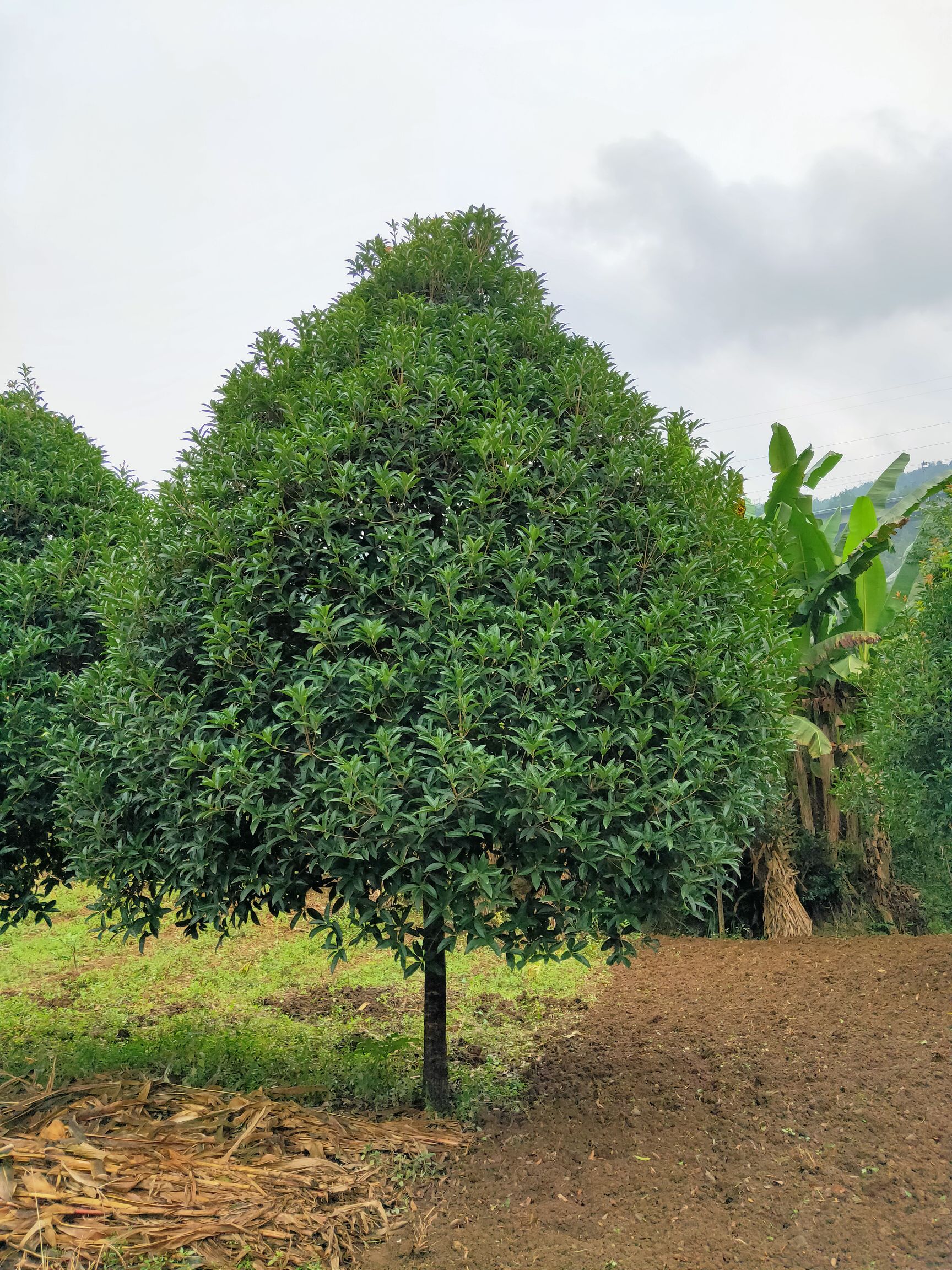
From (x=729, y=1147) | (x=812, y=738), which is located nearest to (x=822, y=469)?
(x=812, y=738)

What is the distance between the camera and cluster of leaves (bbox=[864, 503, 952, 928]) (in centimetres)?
809

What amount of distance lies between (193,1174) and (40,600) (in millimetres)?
3899

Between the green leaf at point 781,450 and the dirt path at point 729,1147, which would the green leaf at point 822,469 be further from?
the dirt path at point 729,1147

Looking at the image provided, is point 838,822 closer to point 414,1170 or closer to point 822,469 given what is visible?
point 822,469

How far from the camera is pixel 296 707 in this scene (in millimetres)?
4496

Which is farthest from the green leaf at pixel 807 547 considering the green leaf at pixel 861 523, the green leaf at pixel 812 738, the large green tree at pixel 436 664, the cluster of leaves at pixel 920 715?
the large green tree at pixel 436 664

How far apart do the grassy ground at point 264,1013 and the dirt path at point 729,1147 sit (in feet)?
2.40

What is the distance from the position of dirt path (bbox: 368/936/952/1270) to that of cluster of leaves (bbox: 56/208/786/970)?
1392mm

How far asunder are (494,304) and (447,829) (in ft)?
12.0

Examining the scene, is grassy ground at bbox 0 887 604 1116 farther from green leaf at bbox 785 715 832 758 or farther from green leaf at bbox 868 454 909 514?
green leaf at bbox 868 454 909 514

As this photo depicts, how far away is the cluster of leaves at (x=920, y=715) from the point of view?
8.09m

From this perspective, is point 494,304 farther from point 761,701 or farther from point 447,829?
point 447,829

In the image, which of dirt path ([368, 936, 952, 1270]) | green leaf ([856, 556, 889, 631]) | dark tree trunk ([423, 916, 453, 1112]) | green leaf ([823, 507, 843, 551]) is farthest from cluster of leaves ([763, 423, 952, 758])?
dark tree trunk ([423, 916, 453, 1112])

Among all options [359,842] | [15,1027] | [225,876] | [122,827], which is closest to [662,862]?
[359,842]
